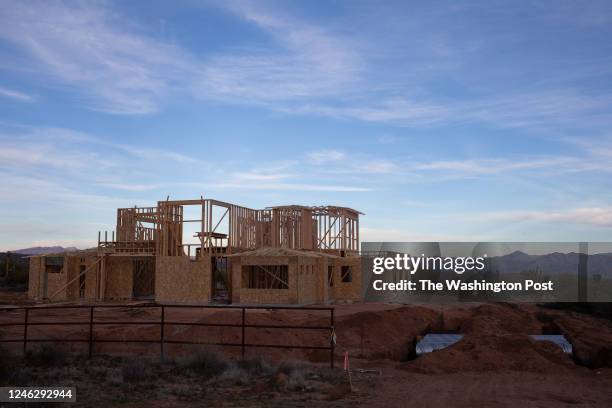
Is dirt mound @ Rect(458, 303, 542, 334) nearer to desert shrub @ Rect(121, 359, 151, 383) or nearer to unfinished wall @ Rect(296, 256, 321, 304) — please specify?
unfinished wall @ Rect(296, 256, 321, 304)

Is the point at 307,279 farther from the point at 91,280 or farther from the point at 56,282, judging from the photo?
the point at 56,282

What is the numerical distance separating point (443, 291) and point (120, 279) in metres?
25.3

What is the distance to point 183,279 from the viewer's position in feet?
104

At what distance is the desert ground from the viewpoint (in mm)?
10039

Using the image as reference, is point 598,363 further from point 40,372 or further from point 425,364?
point 40,372

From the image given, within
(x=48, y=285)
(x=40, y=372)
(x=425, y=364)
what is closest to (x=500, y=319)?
(x=425, y=364)

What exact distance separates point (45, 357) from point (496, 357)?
1072 cm

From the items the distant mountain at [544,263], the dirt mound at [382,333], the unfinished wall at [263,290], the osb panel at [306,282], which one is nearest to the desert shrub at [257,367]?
the dirt mound at [382,333]

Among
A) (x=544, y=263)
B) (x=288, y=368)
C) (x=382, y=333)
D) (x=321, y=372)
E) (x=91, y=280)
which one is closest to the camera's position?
(x=288, y=368)

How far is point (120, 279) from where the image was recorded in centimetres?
3544

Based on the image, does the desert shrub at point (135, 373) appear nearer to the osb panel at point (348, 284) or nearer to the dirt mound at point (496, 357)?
the dirt mound at point (496, 357)

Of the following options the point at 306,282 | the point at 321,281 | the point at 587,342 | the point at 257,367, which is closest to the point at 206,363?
the point at 257,367

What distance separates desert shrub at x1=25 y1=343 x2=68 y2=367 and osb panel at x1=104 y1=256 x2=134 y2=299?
22.8m

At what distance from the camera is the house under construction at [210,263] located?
101ft
